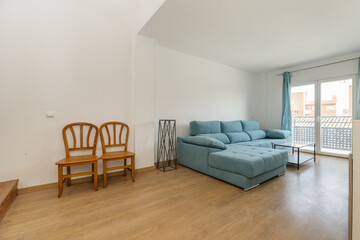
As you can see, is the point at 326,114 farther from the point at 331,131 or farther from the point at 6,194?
the point at 6,194

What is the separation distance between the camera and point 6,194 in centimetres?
166

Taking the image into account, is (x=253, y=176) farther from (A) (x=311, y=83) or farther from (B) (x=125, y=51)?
(A) (x=311, y=83)

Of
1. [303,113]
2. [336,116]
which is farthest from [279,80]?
[336,116]

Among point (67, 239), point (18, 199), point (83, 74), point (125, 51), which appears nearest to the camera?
point (67, 239)

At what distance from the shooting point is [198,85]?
13.3ft

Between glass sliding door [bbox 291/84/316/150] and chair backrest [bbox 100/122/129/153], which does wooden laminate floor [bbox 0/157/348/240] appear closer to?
chair backrest [bbox 100/122/129/153]

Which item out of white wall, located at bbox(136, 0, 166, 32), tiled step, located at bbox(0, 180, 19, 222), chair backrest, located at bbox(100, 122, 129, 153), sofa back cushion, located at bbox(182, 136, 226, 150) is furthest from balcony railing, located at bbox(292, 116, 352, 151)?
tiled step, located at bbox(0, 180, 19, 222)

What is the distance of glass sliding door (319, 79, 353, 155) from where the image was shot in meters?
3.96

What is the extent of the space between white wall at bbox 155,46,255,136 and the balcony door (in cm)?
165

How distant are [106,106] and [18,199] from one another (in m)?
1.57

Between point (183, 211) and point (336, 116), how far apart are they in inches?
189

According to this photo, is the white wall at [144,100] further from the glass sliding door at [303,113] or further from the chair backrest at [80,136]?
the glass sliding door at [303,113]

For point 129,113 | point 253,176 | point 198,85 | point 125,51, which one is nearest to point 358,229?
point 253,176

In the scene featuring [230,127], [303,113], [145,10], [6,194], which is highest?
[145,10]
